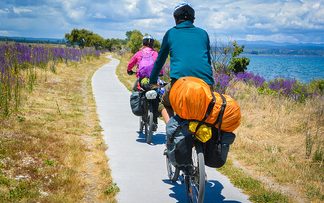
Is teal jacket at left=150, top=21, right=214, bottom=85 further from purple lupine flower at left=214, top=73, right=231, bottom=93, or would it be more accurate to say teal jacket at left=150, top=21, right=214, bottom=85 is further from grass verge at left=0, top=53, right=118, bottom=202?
purple lupine flower at left=214, top=73, right=231, bottom=93

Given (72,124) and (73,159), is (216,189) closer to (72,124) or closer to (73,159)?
(73,159)

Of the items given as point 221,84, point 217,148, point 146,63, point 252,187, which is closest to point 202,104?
point 217,148

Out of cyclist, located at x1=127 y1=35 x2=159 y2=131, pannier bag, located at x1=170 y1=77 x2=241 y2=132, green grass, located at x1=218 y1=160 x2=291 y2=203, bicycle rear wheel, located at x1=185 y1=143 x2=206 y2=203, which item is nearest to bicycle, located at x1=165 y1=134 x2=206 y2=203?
bicycle rear wheel, located at x1=185 y1=143 x2=206 y2=203

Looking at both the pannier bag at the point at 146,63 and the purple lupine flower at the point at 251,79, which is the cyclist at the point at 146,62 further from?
the purple lupine flower at the point at 251,79

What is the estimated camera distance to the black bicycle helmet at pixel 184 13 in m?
5.05

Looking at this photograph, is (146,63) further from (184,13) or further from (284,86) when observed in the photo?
(284,86)

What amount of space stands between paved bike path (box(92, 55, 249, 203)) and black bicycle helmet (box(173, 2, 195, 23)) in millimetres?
2583

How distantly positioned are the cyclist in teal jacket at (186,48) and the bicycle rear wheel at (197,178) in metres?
0.97

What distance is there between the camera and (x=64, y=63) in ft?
96.3

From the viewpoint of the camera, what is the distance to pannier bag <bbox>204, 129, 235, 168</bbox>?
4.46m

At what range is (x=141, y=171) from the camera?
6625mm

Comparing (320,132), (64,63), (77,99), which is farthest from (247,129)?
(64,63)

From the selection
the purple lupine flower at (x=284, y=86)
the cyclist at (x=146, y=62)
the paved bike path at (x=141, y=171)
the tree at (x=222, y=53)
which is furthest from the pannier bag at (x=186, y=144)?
the purple lupine flower at (x=284, y=86)

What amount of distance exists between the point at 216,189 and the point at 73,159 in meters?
2.77
